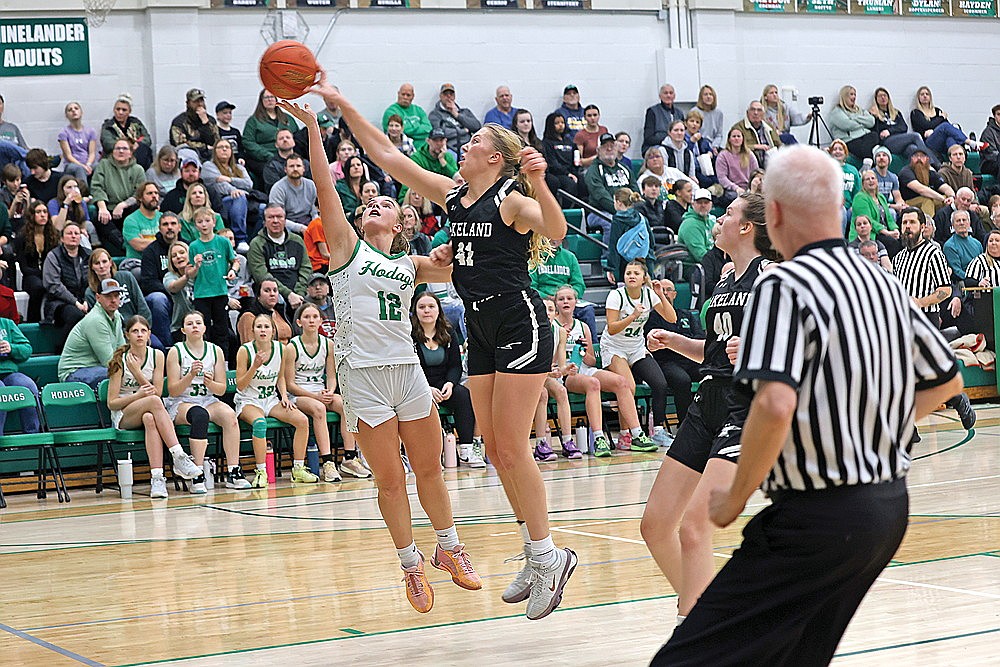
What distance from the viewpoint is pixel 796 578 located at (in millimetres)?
2488

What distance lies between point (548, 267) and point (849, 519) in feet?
34.0

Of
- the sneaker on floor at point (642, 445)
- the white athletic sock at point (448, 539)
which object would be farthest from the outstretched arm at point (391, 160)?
the sneaker on floor at point (642, 445)

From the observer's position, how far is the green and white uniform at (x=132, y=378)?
1031cm

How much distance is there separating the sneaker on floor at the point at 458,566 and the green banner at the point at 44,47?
9.33 meters

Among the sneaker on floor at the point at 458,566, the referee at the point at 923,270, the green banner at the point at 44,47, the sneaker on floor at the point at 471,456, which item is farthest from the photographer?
the green banner at the point at 44,47

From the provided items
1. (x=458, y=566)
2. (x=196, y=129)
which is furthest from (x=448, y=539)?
(x=196, y=129)

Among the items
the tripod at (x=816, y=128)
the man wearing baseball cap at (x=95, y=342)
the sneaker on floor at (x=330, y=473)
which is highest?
the tripod at (x=816, y=128)

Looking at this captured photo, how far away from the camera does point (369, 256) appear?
211 inches

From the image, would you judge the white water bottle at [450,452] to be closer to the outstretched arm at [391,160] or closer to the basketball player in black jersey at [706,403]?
the outstretched arm at [391,160]

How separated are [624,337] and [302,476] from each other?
342 cm

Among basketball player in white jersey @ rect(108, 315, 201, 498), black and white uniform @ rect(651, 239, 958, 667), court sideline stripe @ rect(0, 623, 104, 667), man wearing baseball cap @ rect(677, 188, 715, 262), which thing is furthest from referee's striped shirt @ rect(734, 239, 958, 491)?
man wearing baseball cap @ rect(677, 188, 715, 262)

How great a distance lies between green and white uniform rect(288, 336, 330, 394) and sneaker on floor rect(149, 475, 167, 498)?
1.55 metres

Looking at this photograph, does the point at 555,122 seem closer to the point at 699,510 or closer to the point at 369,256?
the point at 369,256

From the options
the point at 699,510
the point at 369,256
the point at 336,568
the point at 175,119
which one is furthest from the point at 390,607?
the point at 175,119
